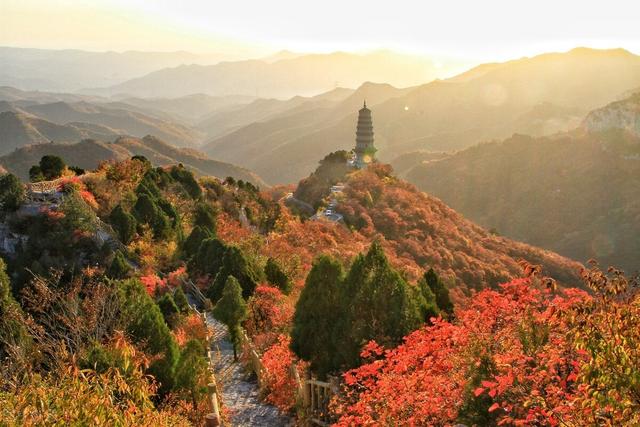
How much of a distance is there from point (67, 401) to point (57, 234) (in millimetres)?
19834

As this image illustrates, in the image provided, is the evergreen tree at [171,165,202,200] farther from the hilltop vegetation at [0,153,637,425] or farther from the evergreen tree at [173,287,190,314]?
the evergreen tree at [173,287,190,314]

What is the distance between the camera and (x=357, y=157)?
67938 mm

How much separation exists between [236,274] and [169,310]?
10.6ft

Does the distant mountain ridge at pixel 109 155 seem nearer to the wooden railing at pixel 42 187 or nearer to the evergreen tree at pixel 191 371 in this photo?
the wooden railing at pixel 42 187

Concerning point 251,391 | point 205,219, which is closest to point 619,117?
point 205,219

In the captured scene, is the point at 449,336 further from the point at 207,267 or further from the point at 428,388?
the point at 207,267

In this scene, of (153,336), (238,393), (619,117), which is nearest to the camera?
(153,336)

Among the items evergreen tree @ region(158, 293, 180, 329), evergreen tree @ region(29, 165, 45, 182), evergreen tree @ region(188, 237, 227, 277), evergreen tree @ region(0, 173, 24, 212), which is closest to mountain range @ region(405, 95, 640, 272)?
evergreen tree @ region(188, 237, 227, 277)

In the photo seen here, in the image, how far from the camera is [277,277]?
21062 mm

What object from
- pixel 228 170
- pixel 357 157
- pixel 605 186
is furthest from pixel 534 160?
pixel 228 170

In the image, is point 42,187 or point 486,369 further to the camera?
point 42,187

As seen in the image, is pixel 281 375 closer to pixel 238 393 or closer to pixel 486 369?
pixel 238 393

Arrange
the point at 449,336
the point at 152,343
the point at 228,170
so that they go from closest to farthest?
the point at 449,336 < the point at 152,343 < the point at 228,170

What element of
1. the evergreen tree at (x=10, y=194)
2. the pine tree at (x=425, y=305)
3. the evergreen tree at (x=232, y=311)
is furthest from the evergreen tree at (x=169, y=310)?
the evergreen tree at (x=10, y=194)
